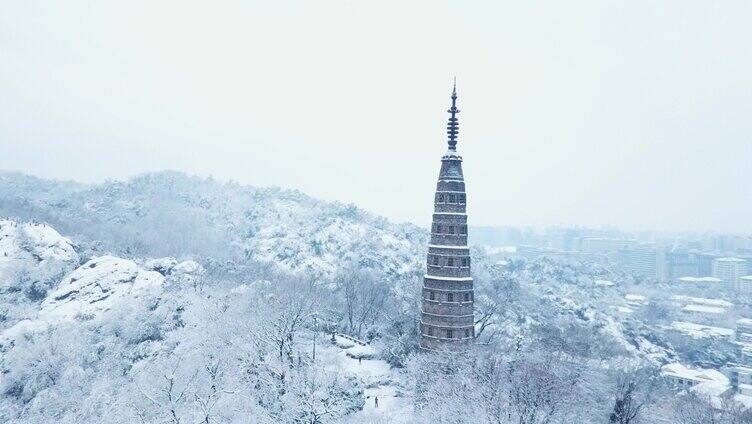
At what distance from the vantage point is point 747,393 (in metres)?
55.8

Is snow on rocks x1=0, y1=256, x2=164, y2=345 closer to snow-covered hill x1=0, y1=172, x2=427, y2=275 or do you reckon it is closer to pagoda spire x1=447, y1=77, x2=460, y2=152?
snow-covered hill x1=0, y1=172, x2=427, y2=275

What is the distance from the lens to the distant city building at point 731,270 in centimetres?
13298

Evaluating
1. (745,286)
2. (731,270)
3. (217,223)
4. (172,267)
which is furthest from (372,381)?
(731,270)

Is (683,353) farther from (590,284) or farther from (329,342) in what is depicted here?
(329,342)

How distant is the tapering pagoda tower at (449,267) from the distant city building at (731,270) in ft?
407

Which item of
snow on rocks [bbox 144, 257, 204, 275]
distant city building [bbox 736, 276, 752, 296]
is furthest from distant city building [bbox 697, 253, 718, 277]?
snow on rocks [bbox 144, 257, 204, 275]

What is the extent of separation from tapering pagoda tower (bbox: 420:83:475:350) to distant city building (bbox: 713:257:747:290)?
12413 centimetres

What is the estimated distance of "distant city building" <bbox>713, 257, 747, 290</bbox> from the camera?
132975 millimetres

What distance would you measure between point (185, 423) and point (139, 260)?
39212 millimetres

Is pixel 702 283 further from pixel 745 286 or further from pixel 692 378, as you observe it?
pixel 692 378

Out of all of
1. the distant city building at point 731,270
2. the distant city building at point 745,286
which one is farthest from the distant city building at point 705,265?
the distant city building at point 745,286

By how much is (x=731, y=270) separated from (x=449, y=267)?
129415 mm

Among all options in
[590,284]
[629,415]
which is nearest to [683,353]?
[590,284]

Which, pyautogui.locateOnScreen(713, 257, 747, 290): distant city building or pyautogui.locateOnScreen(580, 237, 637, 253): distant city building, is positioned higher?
pyautogui.locateOnScreen(580, 237, 637, 253): distant city building
